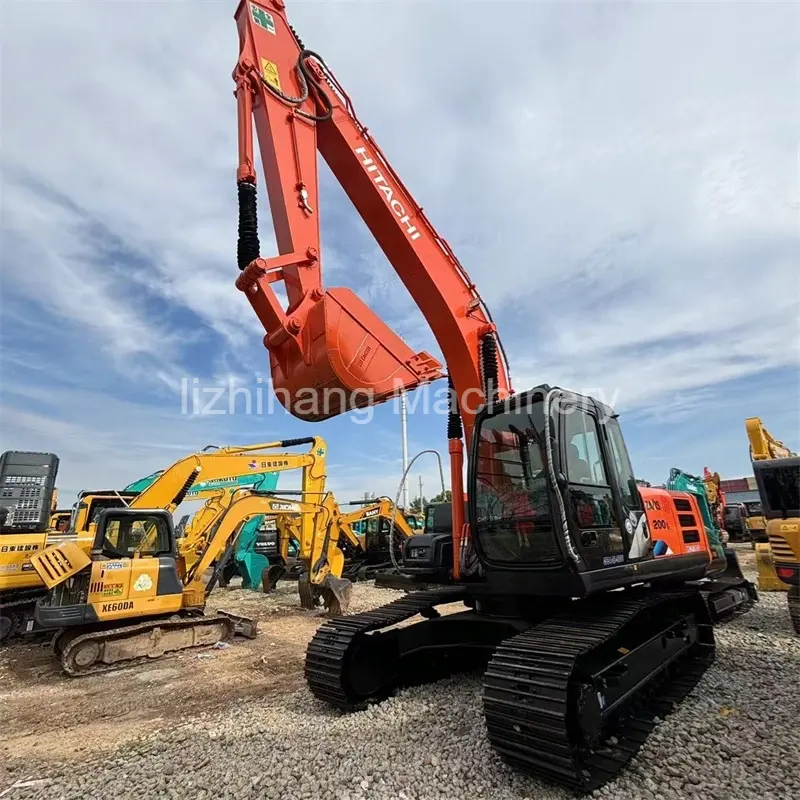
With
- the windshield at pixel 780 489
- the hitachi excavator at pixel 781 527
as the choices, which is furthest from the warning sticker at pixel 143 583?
the windshield at pixel 780 489

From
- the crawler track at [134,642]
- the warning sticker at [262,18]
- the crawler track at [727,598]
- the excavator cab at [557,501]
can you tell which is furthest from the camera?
the crawler track at [134,642]

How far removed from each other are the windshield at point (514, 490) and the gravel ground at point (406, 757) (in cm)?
132

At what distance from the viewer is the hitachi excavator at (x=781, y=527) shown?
670cm

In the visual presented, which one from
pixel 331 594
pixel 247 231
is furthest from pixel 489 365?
pixel 331 594

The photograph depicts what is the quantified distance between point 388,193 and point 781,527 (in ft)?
20.5

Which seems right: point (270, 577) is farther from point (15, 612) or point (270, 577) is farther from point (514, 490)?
point (514, 490)

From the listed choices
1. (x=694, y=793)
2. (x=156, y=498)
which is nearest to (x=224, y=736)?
(x=694, y=793)

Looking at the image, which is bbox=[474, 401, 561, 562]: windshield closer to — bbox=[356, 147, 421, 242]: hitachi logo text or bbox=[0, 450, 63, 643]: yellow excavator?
bbox=[356, 147, 421, 242]: hitachi logo text

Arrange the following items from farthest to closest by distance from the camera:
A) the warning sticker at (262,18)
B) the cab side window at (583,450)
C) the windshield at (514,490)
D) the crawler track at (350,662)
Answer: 1. the warning sticker at (262,18)
2. the crawler track at (350,662)
3. the cab side window at (583,450)
4. the windshield at (514,490)

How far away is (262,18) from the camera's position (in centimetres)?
594

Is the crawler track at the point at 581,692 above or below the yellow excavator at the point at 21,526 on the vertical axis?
below

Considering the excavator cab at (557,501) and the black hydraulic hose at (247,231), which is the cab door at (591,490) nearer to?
the excavator cab at (557,501)

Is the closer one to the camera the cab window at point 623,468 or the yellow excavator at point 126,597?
the cab window at point 623,468

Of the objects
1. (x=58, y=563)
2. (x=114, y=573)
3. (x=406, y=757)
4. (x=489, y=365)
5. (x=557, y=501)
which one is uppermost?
(x=489, y=365)
